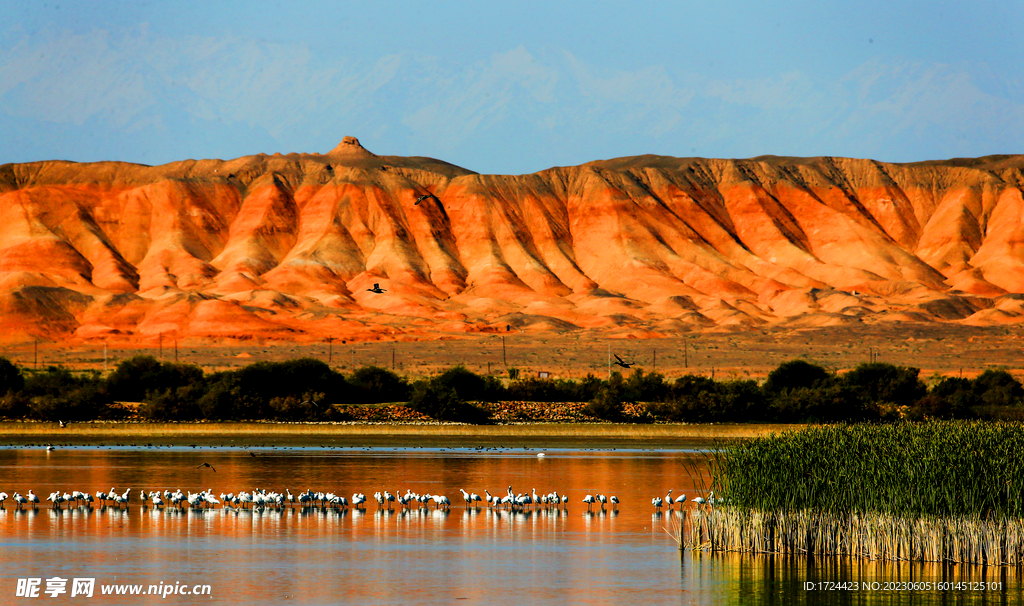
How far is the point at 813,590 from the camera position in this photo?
19.6 m

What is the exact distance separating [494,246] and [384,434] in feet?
348

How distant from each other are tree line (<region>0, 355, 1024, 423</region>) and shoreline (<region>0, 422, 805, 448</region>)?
1655mm

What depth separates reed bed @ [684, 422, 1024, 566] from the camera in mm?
20672

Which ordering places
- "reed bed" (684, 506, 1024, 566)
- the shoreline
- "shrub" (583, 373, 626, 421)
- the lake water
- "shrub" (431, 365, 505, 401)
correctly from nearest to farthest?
1. the lake water
2. "reed bed" (684, 506, 1024, 566)
3. the shoreline
4. "shrub" (583, 373, 626, 421)
5. "shrub" (431, 365, 505, 401)

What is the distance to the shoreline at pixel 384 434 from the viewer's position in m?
54.2

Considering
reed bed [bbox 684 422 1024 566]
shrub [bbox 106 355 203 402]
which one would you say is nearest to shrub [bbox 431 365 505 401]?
shrub [bbox 106 355 203 402]

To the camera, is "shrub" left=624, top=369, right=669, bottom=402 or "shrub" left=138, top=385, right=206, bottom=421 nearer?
"shrub" left=138, top=385, right=206, bottom=421

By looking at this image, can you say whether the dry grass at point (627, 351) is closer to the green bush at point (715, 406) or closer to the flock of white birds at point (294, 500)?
the green bush at point (715, 406)

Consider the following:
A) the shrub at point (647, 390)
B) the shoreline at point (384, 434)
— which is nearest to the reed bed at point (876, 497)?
the shoreline at point (384, 434)

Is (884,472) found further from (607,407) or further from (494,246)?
(494,246)

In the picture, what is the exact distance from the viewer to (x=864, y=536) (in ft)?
71.2

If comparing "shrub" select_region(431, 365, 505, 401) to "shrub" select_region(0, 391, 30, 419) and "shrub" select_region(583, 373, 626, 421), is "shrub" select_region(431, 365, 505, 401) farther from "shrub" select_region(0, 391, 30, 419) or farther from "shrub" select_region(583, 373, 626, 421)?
"shrub" select_region(0, 391, 30, 419)

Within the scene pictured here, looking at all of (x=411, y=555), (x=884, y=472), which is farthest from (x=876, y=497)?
(x=411, y=555)

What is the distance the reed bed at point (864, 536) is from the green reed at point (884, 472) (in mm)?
152
